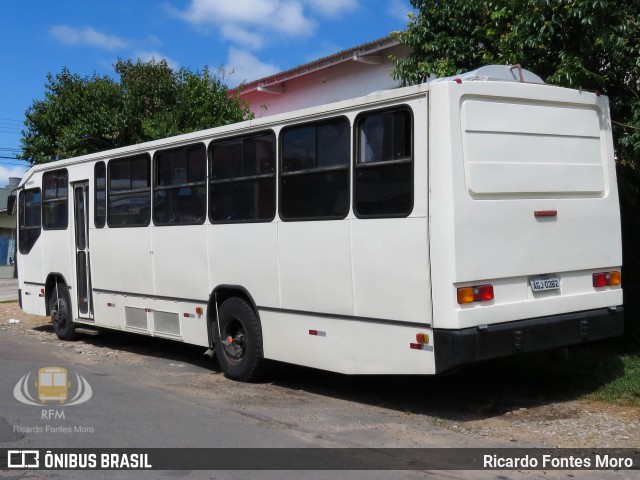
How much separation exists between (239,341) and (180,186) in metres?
2.27

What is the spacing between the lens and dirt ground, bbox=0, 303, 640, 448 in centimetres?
654

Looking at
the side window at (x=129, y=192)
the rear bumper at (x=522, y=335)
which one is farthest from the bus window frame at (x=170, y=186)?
the rear bumper at (x=522, y=335)

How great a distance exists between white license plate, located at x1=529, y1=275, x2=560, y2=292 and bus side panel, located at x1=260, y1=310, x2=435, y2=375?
120 centimetres

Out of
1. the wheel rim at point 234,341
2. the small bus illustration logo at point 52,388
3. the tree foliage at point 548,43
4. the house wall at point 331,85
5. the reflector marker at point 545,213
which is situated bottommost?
the small bus illustration logo at point 52,388

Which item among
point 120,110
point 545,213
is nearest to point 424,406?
point 545,213

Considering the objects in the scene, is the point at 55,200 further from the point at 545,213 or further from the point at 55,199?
the point at 545,213

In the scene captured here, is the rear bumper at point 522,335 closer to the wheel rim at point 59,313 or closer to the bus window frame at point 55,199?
the bus window frame at point 55,199

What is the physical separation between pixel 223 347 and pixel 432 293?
3649 mm

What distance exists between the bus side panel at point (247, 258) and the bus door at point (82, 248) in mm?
3513

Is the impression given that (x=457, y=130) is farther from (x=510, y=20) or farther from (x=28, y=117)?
(x=28, y=117)

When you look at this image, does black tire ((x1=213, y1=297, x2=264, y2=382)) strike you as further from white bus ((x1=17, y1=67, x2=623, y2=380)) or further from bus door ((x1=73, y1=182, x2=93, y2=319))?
bus door ((x1=73, y1=182, x2=93, y2=319))

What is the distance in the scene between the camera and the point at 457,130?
665 centimetres

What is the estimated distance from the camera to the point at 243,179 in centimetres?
891

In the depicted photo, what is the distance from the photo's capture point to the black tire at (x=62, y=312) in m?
12.7
